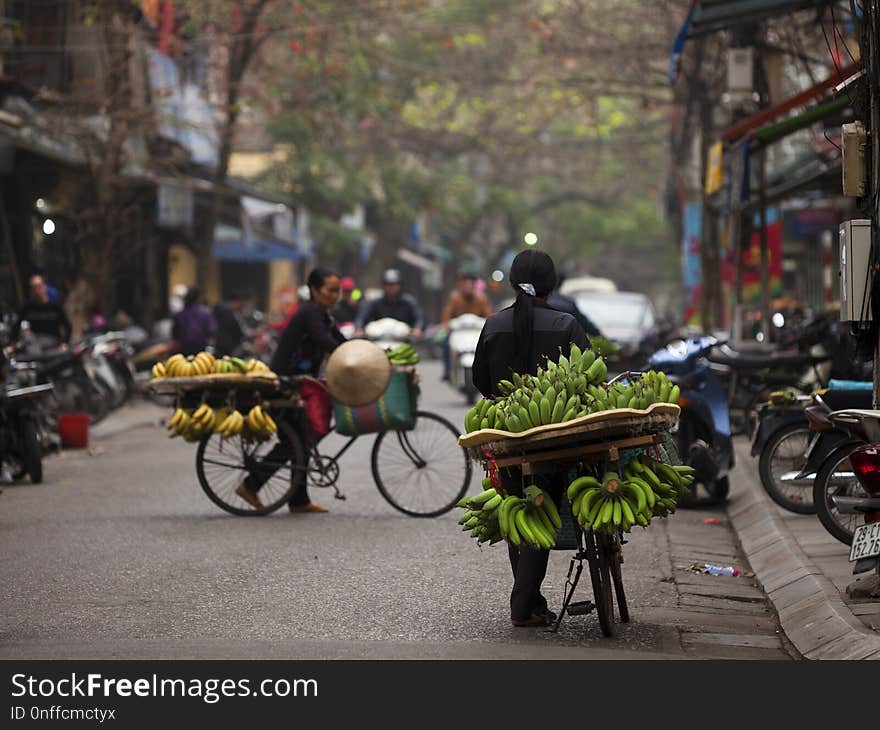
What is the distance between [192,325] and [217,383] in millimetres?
11123

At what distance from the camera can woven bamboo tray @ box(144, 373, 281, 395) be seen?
11719 mm

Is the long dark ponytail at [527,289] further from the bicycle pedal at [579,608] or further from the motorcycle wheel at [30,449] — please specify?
the motorcycle wheel at [30,449]

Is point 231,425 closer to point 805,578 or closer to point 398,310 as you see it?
point 805,578

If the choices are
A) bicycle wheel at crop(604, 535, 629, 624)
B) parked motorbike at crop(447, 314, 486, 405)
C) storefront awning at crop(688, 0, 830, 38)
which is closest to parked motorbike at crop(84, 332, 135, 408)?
parked motorbike at crop(447, 314, 486, 405)

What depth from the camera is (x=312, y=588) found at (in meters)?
8.77

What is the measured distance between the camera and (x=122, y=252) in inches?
961

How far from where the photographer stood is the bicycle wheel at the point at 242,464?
39.1ft

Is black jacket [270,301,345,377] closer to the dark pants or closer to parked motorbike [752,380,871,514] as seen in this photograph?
parked motorbike [752,380,871,514]

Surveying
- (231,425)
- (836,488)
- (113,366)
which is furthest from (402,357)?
(113,366)

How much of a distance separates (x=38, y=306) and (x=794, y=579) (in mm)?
12538

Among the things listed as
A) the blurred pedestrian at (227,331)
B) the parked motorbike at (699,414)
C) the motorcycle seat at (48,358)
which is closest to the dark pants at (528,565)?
the parked motorbike at (699,414)

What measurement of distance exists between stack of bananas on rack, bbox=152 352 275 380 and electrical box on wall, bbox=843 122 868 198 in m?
4.83
